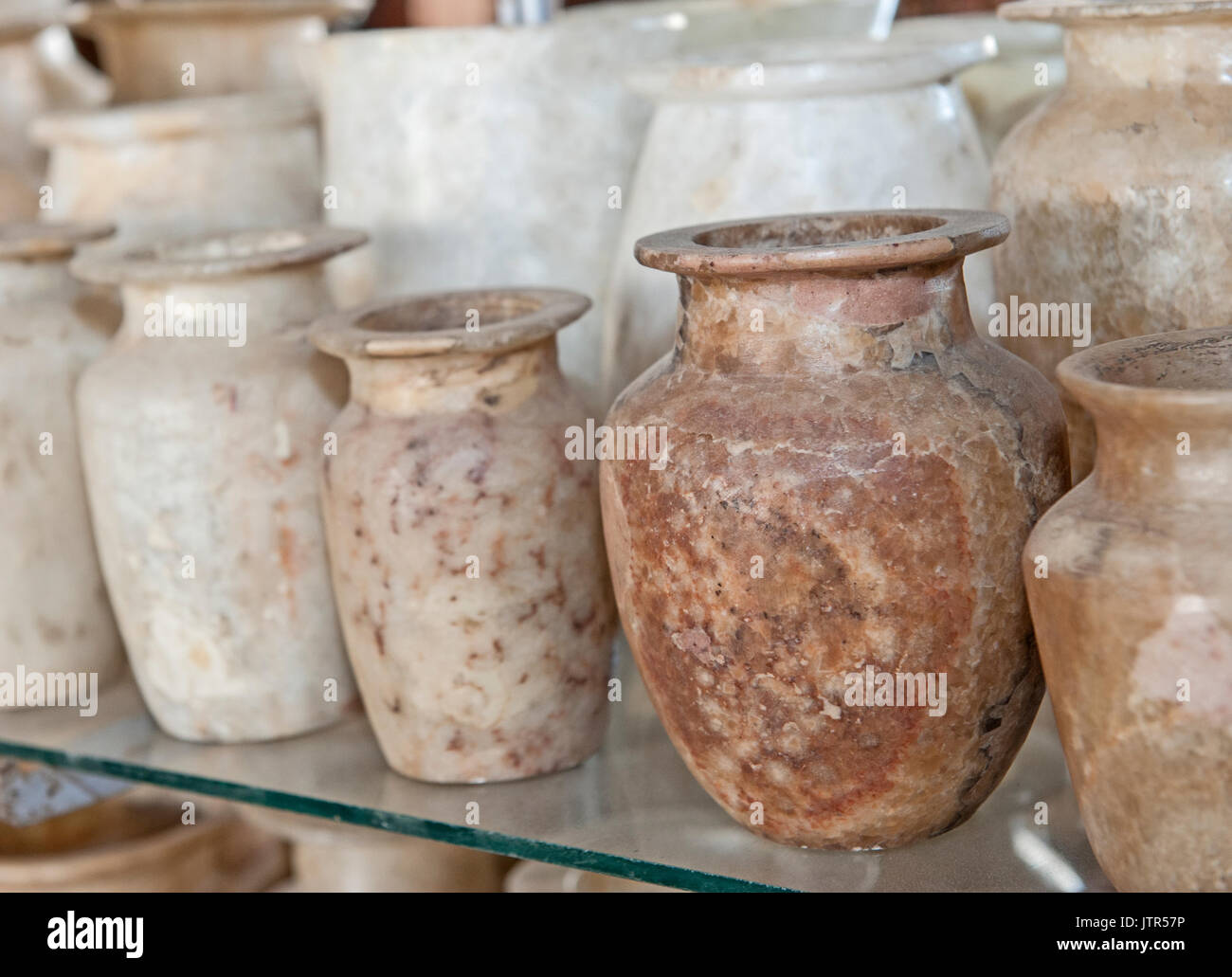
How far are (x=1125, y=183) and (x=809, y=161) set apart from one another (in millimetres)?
273

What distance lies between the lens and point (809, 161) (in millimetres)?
1236

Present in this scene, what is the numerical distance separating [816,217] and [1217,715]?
1.49 ft

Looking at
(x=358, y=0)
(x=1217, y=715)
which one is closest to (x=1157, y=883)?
(x=1217, y=715)

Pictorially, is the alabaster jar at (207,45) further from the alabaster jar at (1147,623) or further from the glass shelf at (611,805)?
the alabaster jar at (1147,623)

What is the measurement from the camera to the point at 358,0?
1856 mm

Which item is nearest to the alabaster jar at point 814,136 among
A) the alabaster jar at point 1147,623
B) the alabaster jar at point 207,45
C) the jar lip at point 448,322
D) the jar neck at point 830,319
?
the jar lip at point 448,322

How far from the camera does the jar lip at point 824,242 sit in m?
0.93

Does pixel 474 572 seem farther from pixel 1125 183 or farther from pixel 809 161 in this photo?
pixel 1125 183

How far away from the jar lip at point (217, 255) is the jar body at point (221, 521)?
40 millimetres

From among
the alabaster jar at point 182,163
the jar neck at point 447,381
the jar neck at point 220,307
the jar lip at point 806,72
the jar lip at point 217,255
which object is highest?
the jar lip at point 806,72

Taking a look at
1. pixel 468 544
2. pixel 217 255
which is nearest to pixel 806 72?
pixel 468 544

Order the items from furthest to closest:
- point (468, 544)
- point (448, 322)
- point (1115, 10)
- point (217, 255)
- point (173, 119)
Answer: point (173, 119), point (217, 255), point (448, 322), point (468, 544), point (1115, 10)

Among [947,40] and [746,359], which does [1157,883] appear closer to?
[746,359]

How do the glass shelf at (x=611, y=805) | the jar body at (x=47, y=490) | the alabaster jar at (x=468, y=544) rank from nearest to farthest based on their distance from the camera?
the glass shelf at (x=611, y=805), the alabaster jar at (x=468, y=544), the jar body at (x=47, y=490)
